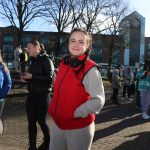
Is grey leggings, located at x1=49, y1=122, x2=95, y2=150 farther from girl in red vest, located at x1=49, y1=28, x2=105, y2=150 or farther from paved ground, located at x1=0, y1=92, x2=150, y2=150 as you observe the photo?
paved ground, located at x1=0, y1=92, x2=150, y2=150

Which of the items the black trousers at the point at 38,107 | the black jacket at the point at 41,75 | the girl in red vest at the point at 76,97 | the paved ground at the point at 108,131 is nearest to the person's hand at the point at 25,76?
the black jacket at the point at 41,75

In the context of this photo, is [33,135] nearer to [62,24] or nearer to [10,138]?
[10,138]

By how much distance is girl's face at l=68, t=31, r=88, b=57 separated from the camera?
430 centimetres

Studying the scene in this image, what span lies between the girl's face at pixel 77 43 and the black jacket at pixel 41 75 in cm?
299

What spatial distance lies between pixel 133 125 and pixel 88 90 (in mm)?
7691

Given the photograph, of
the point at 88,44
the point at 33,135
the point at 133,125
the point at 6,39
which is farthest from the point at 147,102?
the point at 6,39

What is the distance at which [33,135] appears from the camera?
299 inches

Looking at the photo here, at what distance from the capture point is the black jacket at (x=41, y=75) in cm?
730

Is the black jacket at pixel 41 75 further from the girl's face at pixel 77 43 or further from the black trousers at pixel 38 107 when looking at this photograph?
the girl's face at pixel 77 43

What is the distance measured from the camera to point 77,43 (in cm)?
430

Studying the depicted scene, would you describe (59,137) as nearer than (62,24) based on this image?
Yes

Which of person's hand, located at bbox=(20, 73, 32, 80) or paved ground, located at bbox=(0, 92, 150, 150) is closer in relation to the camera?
person's hand, located at bbox=(20, 73, 32, 80)

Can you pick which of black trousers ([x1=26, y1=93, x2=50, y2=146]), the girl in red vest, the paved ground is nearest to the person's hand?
black trousers ([x1=26, y1=93, x2=50, y2=146])

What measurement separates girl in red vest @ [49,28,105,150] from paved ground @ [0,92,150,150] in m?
3.91
